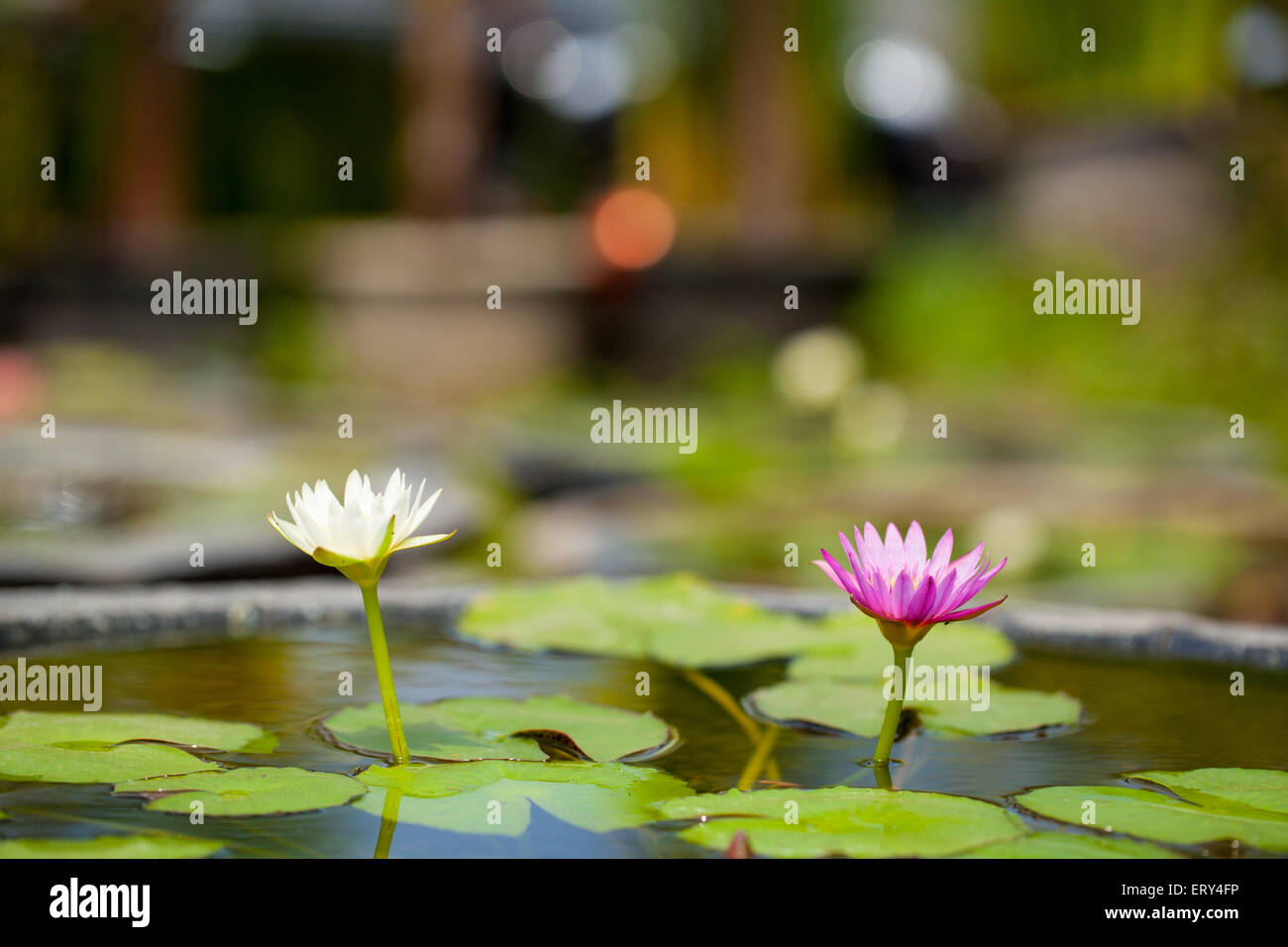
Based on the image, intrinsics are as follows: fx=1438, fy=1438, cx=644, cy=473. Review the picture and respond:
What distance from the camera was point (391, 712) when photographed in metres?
0.94

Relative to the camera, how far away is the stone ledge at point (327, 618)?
1.35 m

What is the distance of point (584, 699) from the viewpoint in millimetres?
1212

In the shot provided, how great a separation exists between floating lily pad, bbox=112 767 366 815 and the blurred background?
938 mm

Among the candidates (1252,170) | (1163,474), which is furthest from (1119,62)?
(1163,474)

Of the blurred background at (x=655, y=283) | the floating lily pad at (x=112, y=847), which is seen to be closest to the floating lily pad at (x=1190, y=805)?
the floating lily pad at (x=112, y=847)

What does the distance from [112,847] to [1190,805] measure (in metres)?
0.65

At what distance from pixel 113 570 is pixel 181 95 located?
7933 millimetres

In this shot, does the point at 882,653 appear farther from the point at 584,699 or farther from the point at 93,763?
the point at 93,763

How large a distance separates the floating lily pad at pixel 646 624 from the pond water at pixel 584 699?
0.02 metres

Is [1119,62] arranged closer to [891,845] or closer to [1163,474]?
[1163,474]
